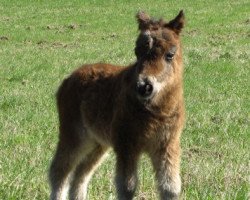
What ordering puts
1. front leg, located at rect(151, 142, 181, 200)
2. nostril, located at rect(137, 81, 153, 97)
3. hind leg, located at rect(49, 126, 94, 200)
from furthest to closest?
hind leg, located at rect(49, 126, 94, 200), front leg, located at rect(151, 142, 181, 200), nostril, located at rect(137, 81, 153, 97)

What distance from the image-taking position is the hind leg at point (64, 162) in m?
6.86

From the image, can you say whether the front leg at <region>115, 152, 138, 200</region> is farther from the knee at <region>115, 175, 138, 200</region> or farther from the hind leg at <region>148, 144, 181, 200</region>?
the hind leg at <region>148, 144, 181, 200</region>

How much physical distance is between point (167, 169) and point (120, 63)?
1107 centimetres

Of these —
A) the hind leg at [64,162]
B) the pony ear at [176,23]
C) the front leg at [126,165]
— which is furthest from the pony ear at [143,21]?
the hind leg at [64,162]

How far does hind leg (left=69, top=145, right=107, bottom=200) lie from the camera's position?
279 inches

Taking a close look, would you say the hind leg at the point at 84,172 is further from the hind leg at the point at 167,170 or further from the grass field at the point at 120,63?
the hind leg at the point at 167,170

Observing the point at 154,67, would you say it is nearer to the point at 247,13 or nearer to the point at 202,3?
the point at 247,13

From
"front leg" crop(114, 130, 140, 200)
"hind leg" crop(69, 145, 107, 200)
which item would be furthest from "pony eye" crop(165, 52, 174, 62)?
"hind leg" crop(69, 145, 107, 200)

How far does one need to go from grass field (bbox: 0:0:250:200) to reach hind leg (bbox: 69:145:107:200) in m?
0.17

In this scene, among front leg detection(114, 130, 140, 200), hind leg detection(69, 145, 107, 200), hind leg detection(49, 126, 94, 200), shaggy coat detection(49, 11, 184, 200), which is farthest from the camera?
hind leg detection(69, 145, 107, 200)

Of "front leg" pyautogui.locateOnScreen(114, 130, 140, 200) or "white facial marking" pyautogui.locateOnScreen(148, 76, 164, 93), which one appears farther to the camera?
"front leg" pyautogui.locateOnScreen(114, 130, 140, 200)

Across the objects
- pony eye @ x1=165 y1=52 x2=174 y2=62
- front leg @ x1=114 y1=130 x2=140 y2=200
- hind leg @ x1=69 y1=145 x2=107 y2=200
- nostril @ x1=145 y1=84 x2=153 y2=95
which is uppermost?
pony eye @ x1=165 y1=52 x2=174 y2=62

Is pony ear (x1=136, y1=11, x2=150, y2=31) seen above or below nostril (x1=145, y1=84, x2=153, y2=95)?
above

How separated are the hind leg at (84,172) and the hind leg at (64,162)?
11cm
